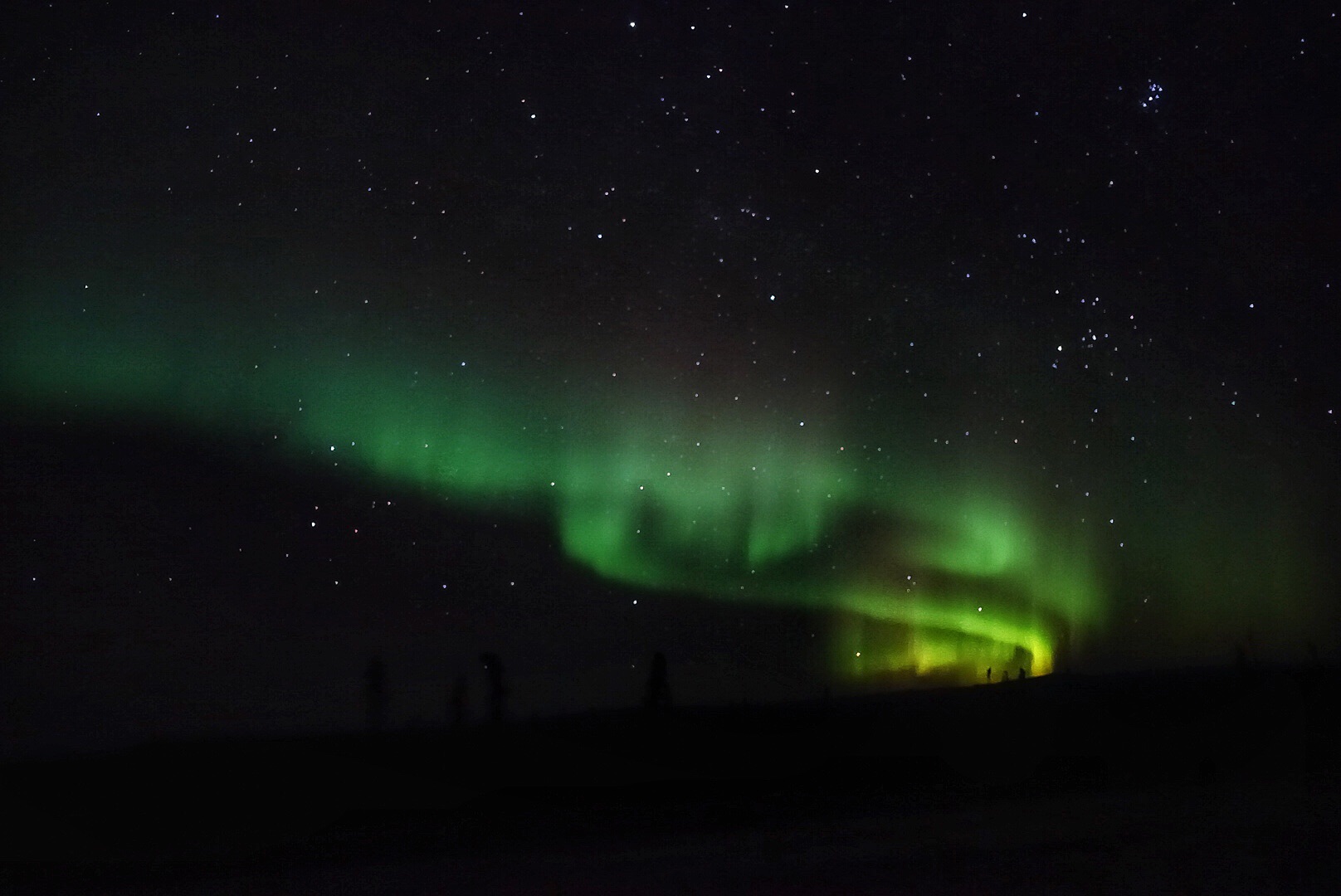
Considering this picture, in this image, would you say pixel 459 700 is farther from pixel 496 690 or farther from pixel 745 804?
pixel 745 804

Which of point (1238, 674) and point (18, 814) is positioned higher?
point (1238, 674)

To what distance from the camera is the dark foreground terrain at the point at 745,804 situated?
8.31m

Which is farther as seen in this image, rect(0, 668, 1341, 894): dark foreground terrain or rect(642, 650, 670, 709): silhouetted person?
rect(642, 650, 670, 709): silhouetted person

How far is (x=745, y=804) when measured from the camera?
37.6ft

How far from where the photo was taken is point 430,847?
9680mm

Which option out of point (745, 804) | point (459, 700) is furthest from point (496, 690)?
point (745, 804)

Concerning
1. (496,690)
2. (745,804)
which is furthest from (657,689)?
(745,804)

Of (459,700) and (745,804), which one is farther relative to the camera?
(459,700)

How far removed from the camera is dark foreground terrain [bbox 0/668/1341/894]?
27.3 feet

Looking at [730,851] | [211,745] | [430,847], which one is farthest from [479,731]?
[730,851]

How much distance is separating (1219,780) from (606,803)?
6.09 m

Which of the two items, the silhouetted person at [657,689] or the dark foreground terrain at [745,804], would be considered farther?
the silhouetted person at [657,689]

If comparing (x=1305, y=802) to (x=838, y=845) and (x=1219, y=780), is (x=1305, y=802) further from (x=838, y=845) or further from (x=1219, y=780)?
(x=838, y=845)

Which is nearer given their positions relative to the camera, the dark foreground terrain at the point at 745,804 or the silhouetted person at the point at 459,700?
the dark foreground terrain at the point at 745,804
